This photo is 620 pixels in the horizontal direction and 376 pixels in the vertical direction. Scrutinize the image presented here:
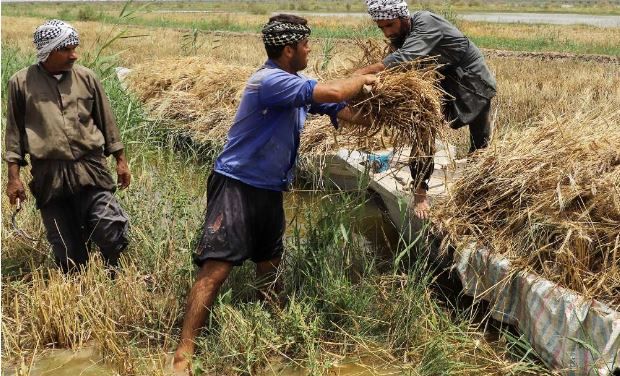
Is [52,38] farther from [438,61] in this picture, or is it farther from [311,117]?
[311,117]

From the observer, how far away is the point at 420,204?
3572 mm

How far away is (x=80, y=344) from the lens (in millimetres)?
2936

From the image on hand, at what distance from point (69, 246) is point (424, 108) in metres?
2.04

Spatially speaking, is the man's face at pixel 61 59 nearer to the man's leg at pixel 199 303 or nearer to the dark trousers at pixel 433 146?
the man's leg at pixel 199 303

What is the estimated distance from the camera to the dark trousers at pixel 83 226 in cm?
331

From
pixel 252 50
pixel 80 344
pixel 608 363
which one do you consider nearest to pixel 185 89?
pixel 80 344

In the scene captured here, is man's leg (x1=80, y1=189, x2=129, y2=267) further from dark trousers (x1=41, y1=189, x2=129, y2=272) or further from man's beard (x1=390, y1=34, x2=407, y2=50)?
man's beard (x1=390, y1=34, x2=407, y2=50)

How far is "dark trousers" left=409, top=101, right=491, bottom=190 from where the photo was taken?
3.30 metres

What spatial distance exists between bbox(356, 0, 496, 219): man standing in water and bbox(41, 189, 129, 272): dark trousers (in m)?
1.54

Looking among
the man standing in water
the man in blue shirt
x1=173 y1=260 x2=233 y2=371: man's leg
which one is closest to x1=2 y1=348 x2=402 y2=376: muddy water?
x1=173 y1=260 x2=233 y2=371: man's leg

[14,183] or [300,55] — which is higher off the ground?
[300,55]

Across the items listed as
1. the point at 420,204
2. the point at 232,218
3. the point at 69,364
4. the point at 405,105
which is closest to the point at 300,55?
the point at 405,105

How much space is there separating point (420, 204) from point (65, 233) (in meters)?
1.99

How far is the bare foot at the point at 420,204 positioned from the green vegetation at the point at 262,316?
37 cm
